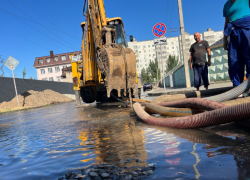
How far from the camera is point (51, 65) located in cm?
6091

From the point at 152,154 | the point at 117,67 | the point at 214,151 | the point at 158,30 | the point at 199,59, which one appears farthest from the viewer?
the point at 158,30

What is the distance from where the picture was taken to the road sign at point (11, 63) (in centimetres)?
1446

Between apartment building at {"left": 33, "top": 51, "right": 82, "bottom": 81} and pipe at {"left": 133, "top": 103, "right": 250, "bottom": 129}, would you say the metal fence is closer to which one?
pipe at {"left": 133, "top": 103, "right": 250, "bottom": 129}

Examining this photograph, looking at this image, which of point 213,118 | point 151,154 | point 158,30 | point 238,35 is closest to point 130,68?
point 238,35

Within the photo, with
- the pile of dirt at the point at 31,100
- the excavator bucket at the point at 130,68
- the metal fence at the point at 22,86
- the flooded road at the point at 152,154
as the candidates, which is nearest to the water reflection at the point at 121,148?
the flooded road at the point at 152,154

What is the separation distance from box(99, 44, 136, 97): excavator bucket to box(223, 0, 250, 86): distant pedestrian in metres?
2.11

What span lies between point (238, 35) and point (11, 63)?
14.7 m

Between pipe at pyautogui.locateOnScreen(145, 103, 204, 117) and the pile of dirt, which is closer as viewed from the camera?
pipe at pyautogui.locateOnScreen(145, 103, 204, 117)

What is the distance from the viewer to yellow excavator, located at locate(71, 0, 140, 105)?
191 inches

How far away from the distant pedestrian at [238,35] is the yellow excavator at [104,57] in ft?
6.89

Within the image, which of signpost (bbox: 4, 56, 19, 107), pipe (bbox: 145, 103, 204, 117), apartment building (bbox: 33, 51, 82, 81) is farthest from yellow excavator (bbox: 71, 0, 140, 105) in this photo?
apartment building (bbox: 33, 51, 82, 81)

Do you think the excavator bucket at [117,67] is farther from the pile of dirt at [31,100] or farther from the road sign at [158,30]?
the pile of dirt at [31,100]

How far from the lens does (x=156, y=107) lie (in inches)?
139

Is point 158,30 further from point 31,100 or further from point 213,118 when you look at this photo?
point 31,100
